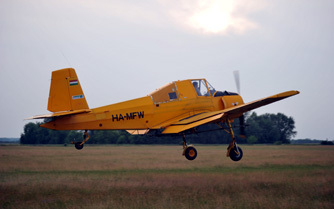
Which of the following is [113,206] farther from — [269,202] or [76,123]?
[76,123]

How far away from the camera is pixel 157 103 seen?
1795 centimetres

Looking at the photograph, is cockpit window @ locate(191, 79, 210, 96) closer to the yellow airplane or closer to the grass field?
the yellow airplane

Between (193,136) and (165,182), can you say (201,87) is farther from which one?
(193,136)

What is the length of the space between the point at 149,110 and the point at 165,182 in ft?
117

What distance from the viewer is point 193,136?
335 feet

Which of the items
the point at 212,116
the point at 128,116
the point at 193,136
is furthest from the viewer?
the point at 193,136

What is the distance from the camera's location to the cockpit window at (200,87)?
18.5 m

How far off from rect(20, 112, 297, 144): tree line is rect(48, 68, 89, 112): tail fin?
246 ft

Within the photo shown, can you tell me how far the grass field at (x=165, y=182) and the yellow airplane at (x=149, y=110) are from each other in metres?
24.4

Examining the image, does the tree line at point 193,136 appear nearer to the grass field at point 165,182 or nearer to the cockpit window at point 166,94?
the grass field at point 165,182

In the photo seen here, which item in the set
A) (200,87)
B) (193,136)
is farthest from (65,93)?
(193,136)

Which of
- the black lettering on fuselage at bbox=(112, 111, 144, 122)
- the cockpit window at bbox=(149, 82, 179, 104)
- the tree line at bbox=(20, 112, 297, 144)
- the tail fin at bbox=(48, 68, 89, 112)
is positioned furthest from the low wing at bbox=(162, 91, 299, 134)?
the tree line at bbox=(20, 112, 297, 144)

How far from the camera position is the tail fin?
17500mm

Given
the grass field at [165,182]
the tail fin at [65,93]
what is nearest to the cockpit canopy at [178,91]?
the tail fin at [65,93]
